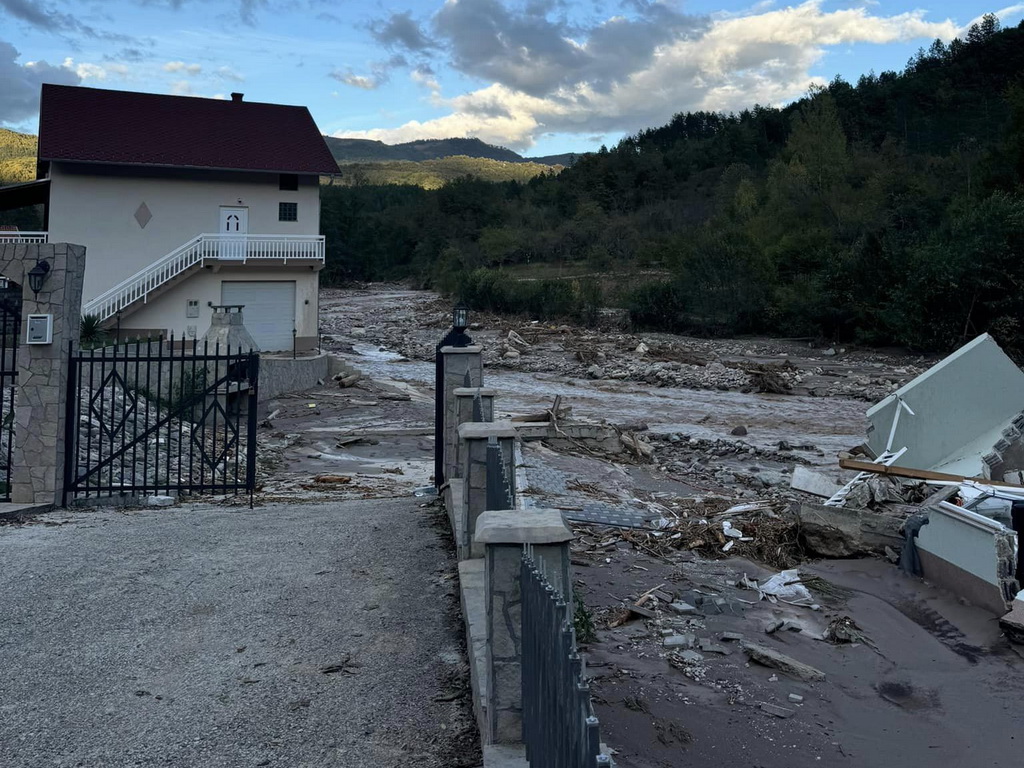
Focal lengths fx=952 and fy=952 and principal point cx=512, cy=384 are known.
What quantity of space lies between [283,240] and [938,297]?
914 inches

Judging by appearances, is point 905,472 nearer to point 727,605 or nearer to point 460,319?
point 727,605

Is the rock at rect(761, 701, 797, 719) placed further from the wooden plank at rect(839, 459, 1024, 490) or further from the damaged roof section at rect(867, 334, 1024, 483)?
the damaged roof section at rect(867, 334, 1024, 483)

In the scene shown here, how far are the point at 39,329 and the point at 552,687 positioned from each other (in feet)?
29.1

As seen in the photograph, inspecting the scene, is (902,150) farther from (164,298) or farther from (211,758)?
(211,758)

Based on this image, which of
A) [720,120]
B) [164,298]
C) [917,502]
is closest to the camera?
[917,502]

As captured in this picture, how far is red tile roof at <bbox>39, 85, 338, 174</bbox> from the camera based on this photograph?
31531 mm

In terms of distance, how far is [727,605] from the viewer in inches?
312

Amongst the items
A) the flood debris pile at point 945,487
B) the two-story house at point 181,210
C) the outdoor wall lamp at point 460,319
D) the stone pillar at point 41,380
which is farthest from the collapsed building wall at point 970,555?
the two-story house at point 181,210

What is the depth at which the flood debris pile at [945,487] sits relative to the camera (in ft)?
28.6

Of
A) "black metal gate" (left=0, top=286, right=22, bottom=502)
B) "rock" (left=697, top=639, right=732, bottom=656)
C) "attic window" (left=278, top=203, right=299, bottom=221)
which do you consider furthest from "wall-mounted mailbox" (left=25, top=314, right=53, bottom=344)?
"attic window" (left=278, top=203, right=299, bottom=221)

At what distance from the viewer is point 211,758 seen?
4551mm

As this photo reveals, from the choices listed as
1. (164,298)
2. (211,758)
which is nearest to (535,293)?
(164,298)

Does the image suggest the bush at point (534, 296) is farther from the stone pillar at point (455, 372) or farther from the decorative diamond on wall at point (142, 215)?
the stone pillar at point (455, 372)

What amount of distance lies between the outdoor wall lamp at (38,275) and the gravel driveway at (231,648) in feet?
8.64
